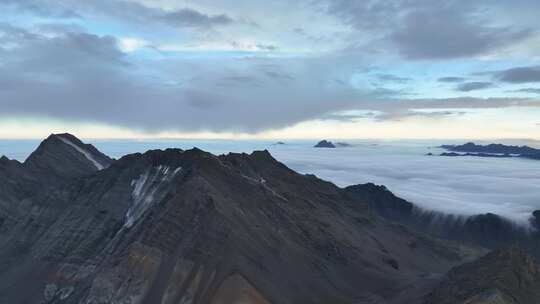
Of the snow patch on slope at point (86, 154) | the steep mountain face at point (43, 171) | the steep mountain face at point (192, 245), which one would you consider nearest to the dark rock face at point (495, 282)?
the steep mountain face at point (192, 245)

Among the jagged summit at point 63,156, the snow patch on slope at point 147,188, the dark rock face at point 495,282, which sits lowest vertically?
the dark rock face at point 495,282

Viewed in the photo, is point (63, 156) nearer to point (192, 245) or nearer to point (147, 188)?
point (147, 188)

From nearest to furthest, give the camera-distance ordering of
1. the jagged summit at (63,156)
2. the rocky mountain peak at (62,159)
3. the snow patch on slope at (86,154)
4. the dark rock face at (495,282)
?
the dark rock face at (495,282), the rocky mountain peak at (62,159), the jagged summit at (63,156), the snow patch on slope at (86,154)

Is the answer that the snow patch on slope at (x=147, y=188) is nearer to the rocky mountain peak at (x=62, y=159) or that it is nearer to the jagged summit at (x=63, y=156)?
the rocky mountain peak at (x=62, y=159)

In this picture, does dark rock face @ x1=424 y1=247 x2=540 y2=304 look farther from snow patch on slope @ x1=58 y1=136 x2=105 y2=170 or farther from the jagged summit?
the jagged summit

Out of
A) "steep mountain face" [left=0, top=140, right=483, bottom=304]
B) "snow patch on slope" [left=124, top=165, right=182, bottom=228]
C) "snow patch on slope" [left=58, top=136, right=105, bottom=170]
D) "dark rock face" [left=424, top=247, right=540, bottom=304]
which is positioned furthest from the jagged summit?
"dark rock face" [left=424, top=247, right=540, bottom=304]

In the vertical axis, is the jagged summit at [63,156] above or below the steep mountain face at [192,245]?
above

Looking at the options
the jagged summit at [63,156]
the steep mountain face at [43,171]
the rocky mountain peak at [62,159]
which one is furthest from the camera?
the jagged summit at [63,156]
